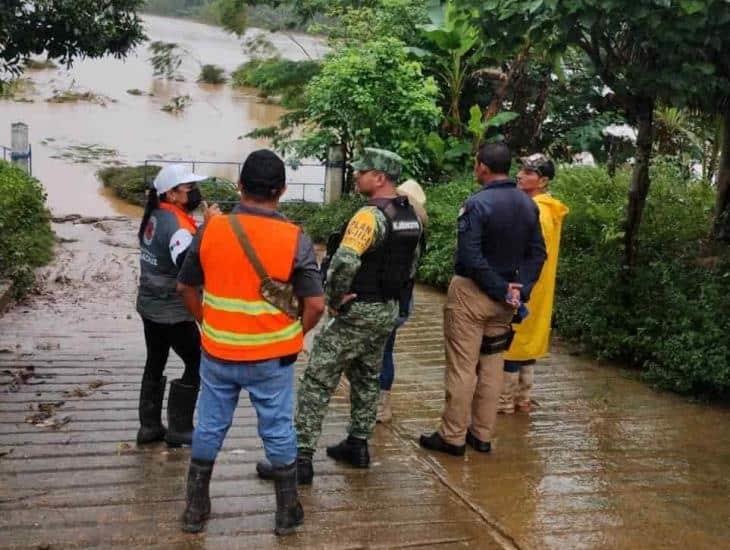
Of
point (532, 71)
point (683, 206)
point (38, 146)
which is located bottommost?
point (38, 146)

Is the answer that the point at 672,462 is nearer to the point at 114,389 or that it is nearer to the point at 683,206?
the point at 114,389

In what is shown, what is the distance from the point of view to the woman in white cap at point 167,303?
4.16 metres

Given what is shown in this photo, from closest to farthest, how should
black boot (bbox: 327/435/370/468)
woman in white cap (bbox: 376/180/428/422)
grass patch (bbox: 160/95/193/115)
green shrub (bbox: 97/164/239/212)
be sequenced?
Answer: black boot (bbox: 327/435/370/468)
woman in white cap (bbox: 376/180/428/422)
green shrub (bbox: 97/164/239/212)
grass patch (bbox: 160/95/193/115)

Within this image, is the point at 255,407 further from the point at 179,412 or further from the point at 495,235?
the point at 495,235

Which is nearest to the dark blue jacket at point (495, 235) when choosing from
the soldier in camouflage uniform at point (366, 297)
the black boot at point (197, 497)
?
the soldier in camouflage uniform at point (366, 297)

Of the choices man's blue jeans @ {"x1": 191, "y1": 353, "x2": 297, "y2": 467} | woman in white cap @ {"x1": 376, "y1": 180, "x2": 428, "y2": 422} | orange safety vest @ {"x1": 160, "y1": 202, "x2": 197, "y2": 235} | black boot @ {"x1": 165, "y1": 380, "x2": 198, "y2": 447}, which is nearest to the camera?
man's blue jeans @ {"x1": 191, "y1": 353, "x2": 297, "y2": 467}

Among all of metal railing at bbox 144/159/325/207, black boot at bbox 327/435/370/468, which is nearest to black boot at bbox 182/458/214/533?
black boot at bbox 327/435/370/468

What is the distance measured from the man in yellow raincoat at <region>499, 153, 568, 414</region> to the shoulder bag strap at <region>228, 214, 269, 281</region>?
94.2 inches

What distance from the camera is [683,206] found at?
8.13 meters

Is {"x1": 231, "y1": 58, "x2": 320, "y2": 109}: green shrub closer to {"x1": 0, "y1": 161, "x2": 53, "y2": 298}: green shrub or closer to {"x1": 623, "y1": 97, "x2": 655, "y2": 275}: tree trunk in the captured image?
{"x1": 0, "y1": 161, "x2": 53, "y2": 298}: green shrub

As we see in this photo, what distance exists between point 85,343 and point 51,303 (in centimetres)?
165

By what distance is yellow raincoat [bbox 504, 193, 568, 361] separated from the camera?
528 cm

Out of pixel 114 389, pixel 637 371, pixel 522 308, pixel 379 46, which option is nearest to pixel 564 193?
pixel 637 371

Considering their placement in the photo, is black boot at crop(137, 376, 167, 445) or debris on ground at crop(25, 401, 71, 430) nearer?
black boot at crop(137, 376, 167, 445)
